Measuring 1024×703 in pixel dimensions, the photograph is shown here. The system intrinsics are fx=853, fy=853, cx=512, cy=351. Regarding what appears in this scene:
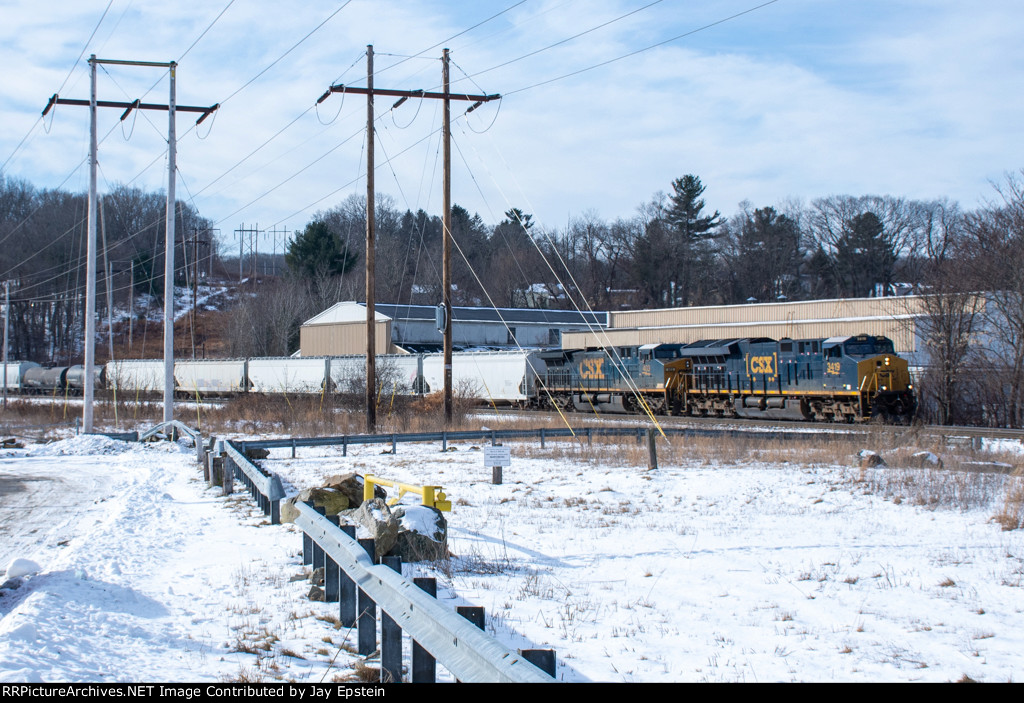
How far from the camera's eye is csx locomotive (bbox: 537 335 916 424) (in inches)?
1172

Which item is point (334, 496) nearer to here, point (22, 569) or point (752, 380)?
point (22, 569)

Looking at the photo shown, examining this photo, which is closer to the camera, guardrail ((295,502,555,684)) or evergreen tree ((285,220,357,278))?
guardrail ((295,502,555,684))

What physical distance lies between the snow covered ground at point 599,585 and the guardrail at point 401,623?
0.27 meters

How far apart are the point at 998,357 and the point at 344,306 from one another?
1838 inches

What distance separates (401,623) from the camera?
454cm

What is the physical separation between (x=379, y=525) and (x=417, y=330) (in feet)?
181

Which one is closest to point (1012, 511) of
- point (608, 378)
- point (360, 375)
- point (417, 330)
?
point (608, 378)

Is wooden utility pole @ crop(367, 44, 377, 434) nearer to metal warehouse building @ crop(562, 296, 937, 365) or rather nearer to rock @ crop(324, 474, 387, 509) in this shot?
rock @ crop(324, 474, 387, 509)

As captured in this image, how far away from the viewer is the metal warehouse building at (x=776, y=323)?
42188 mm

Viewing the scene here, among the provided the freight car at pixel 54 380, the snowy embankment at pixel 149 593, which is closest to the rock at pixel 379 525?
the snowy embankment at pixel 149 593

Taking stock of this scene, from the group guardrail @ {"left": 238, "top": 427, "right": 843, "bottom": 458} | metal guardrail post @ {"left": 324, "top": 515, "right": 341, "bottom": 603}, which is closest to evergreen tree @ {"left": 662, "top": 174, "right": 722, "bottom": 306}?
guardrail @ {"left": 238, "top": 427, "right": 843, "bottom": 458}

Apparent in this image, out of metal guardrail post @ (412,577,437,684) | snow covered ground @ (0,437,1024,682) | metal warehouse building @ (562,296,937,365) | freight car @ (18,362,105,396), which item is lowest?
snow covered ground @ (0,437,1024,682)

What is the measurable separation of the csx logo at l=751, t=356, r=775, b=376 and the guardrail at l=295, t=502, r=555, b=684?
28.0m

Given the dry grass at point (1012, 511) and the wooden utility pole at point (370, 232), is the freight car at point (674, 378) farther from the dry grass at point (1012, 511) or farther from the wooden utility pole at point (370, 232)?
the dry grass at point (1012, 511)
